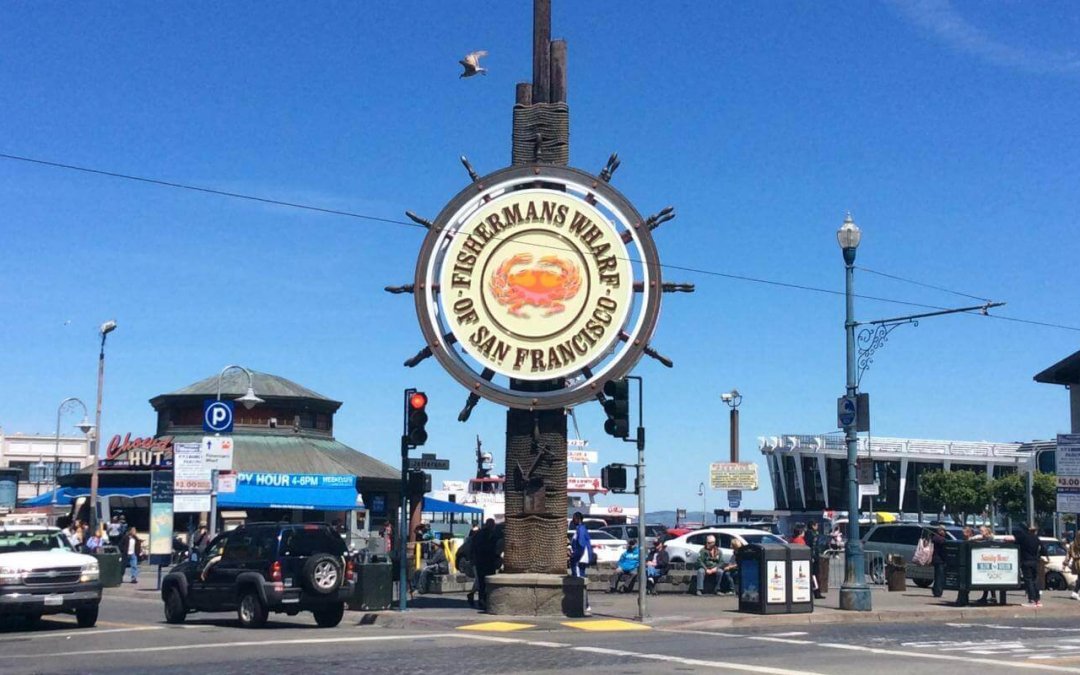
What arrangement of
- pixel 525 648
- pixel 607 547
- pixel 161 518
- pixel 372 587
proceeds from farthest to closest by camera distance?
pixel 607 547
pixel 161 518
pixel 372 587
pixel 525 648

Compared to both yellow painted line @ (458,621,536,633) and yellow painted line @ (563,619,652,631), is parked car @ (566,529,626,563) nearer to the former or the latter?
yellow painted line @ (563,619,652,631)

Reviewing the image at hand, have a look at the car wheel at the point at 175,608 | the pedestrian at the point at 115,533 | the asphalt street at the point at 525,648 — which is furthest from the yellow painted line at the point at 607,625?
the pedestrian at the point at 115,533

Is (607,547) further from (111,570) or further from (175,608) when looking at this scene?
(175,608)

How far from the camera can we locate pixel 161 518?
1216 inches

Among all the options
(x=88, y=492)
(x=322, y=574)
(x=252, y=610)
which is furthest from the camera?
(x=88, y=492)

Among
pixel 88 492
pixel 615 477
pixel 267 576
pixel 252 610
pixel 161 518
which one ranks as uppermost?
pixel 615 477

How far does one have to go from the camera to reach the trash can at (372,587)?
22781 millimetres

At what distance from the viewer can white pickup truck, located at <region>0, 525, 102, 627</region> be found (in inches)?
758

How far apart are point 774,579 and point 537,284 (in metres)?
7.08

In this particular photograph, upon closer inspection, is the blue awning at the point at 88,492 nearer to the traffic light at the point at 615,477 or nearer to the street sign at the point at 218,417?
the street sign at the point at 218,417

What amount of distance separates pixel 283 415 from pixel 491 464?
89.2 feet

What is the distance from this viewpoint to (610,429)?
21.6m

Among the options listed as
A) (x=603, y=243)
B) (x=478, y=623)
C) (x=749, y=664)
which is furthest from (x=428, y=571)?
(x=749, y=664)

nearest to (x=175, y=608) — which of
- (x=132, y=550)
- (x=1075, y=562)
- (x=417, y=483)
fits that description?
(x=417, y=483)
